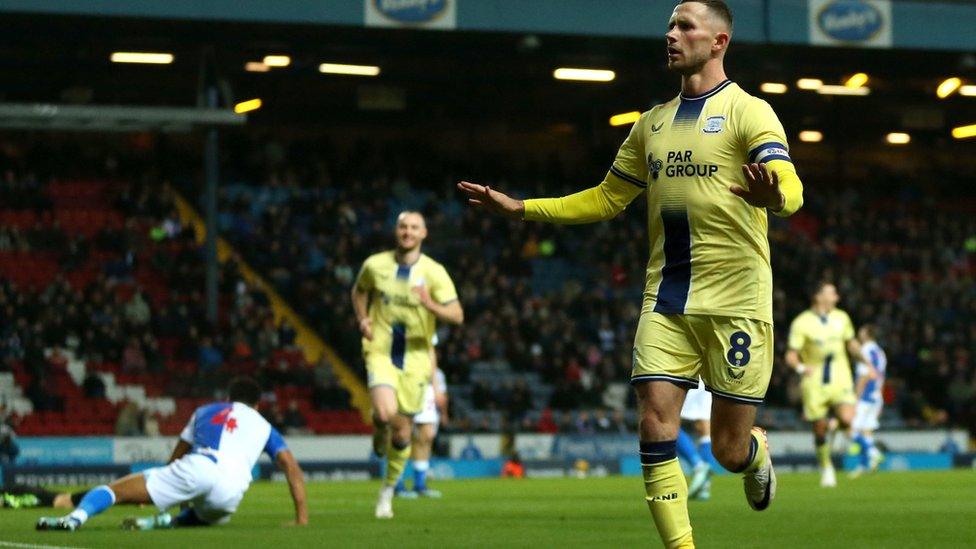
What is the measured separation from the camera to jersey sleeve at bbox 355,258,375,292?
49.1 feet

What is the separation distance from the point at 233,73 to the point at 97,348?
10.1m

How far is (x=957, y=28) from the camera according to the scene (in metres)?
31.5

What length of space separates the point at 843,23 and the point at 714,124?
23463 mm

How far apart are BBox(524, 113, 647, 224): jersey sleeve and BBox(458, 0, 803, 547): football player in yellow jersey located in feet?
0.71

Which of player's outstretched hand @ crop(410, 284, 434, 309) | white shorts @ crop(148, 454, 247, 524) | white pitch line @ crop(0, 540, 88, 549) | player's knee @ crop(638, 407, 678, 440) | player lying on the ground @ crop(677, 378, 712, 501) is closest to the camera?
player's knee @ crop(638, 407, 678, 440)

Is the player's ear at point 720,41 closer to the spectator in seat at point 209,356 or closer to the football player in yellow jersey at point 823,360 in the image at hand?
the football player in yellow jersey at point 823,360

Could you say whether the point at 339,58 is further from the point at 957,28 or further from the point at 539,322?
the point at 957,28

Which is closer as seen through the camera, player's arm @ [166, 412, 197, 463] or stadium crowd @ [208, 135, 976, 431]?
player's arm @ [166, 412, 197, 463]

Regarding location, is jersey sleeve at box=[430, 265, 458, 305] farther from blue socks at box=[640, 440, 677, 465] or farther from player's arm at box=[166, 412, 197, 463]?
blue socks at box=[640, 440, 677, 465]

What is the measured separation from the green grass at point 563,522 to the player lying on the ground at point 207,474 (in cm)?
19

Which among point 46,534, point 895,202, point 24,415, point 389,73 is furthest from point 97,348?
point 895,202

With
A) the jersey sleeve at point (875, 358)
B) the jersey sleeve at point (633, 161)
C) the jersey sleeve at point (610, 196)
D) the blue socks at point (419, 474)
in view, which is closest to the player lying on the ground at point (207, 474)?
the jersey sleeve at point (610, 196)

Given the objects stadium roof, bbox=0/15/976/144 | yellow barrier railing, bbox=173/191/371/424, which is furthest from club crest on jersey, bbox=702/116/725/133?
yellow barrier railing, bbox=173/191/371/424

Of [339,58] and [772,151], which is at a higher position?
[339,58]
